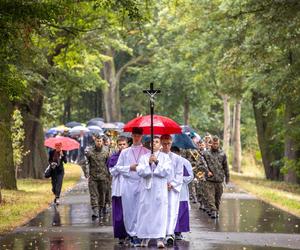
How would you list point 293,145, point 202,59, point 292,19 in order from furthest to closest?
point 202,59 → point 293,145 → point 292,19

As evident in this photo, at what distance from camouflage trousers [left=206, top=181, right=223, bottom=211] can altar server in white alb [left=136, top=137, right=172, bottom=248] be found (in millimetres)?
5461

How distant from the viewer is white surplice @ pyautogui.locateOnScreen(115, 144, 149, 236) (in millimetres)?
15305

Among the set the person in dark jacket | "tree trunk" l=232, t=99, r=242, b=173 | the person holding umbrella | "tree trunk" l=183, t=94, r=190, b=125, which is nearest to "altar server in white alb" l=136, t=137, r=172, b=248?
the person holding umbrella

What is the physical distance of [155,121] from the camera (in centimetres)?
1591

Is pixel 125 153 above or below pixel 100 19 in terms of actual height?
below

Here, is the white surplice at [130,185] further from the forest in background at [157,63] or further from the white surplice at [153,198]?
the forest in background at [157,63]

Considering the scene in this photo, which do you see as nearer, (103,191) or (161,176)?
(161,176)

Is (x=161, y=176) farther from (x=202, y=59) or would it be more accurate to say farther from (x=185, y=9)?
(x=202, y=59)

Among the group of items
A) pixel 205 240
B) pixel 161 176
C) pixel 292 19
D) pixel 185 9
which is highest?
pixel 185 9

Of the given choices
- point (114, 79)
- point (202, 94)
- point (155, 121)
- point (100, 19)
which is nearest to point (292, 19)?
point (155, 121)

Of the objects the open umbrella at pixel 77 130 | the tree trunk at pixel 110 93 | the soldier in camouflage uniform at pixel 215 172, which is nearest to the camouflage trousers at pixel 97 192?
the soldier in camouflage uniform at pixel 215 172

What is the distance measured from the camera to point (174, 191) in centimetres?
1541

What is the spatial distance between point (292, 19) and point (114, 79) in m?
39.5

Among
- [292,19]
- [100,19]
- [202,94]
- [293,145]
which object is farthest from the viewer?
[202,94]
